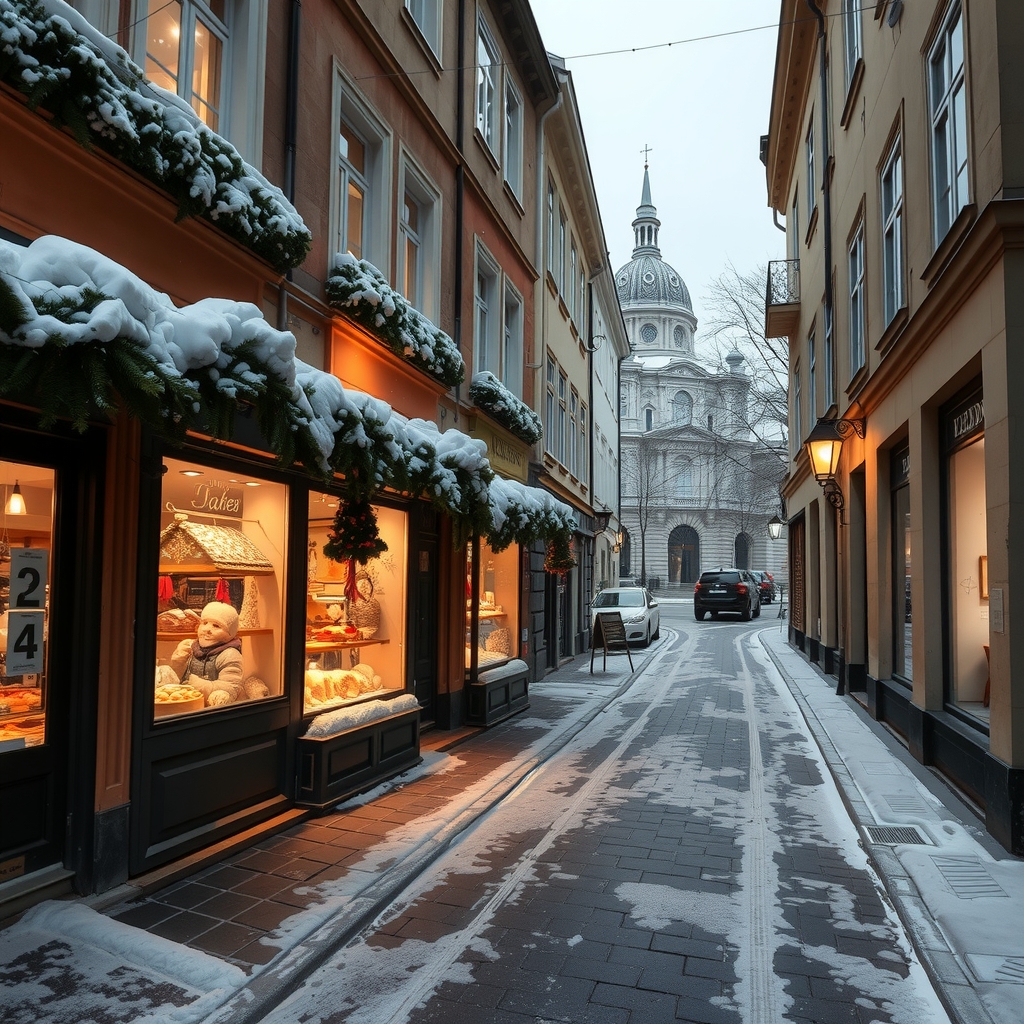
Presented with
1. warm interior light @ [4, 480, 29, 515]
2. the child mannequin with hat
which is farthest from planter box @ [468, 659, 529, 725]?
warm interior light @ [4, 480, 29, 515]

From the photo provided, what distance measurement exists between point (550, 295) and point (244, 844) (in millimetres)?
13464

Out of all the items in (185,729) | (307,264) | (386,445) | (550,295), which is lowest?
(185,729)

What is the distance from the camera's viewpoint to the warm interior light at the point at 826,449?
42.9 ft

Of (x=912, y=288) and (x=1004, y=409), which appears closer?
(x=1004, y=409)

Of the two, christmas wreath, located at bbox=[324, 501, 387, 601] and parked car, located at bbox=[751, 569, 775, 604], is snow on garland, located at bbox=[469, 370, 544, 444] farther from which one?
parked car, located at bbox=[751, 569, 775, 604]

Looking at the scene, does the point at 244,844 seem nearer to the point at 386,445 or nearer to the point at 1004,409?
the point at 386,445

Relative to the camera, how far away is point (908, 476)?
978cm

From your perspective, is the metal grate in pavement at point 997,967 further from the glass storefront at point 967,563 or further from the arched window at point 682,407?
the arched window at point 682,407

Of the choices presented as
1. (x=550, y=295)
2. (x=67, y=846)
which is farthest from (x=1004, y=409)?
(x=550, y=295)

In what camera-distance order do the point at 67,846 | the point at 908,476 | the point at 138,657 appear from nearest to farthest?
1. the point at 67,846
2. the point at 138,657
3. the point at 908,476

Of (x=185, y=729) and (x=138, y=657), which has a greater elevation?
(x=138, y=657)

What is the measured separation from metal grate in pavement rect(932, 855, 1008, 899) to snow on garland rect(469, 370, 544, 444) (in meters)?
8.00

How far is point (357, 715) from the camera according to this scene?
7.41 meters

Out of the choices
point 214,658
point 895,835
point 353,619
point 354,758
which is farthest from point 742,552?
point 214,658
